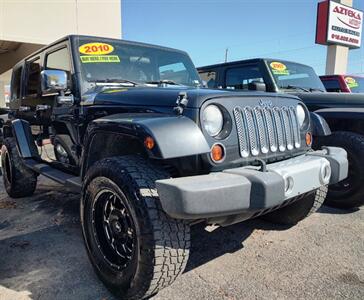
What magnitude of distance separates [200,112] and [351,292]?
1.57 meters

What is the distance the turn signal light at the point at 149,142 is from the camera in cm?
205

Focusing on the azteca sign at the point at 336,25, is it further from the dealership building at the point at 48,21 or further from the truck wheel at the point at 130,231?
the truck wheel at the point at 130,231

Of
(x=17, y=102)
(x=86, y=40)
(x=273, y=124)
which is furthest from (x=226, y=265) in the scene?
(x=17, y=102)

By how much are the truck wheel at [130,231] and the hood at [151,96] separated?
446 mm

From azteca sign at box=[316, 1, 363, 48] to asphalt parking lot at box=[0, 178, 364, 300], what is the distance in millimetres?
13306

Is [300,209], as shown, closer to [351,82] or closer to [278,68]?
[278,68]

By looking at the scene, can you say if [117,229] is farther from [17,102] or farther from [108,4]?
[108,4]

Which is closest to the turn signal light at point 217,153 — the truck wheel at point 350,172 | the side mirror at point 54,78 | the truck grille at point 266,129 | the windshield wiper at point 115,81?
the truck grille at point 266,129

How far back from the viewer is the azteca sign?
1531 cm

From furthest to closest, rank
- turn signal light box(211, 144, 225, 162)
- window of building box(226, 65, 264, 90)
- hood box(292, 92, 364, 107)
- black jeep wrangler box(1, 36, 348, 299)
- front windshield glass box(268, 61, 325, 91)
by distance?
window of building box(226, 65, 264, 90)
front windshield glass box(268, 61, 325, 91)
hood box(292, 92, 364, 107)
turn signal light box(211, 144, 225, 162)
black jeep wrangler box(1, 36, 348, 299)

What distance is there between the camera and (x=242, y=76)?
549 cm

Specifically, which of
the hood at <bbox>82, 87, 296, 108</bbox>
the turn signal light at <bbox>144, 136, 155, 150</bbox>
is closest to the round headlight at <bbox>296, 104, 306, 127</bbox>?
the hood at <bbox>82, 87, 296, 108</bbox>

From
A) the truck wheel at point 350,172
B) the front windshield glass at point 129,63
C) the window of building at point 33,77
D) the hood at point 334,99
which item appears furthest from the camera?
the window of building at point 33,77

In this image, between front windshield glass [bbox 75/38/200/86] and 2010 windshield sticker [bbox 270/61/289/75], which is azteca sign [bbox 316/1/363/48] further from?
front windshield glass [bbox 75/38/200/86]
